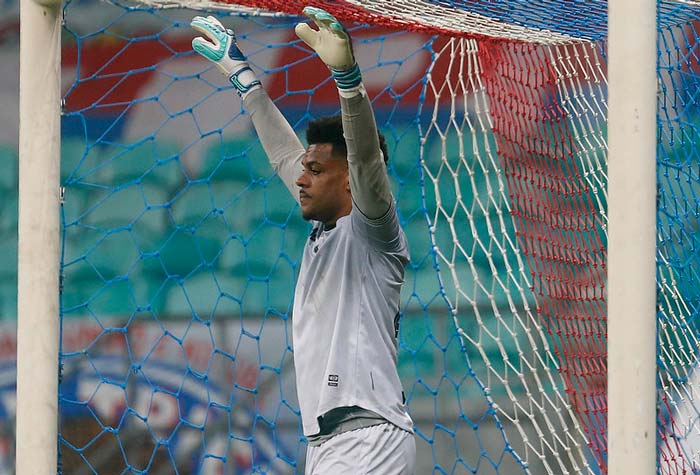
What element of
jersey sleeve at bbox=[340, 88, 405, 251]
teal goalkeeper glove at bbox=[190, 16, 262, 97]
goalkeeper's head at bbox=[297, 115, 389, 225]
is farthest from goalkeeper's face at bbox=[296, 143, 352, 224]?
teal goalkeeper glove at bbox=[190, 16, 262, 97]

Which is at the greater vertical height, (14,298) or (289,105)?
(289,105)

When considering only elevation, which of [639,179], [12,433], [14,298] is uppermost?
[639,179]

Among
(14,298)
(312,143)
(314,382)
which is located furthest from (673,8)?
(14,298)

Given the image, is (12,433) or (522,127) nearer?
(522,127)

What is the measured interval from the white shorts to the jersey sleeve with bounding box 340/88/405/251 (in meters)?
0.39

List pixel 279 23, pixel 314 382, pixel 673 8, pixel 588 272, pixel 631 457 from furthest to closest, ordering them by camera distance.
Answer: pixel 279 23, pixel 588 272, pixel 673 8, pixel 314 382, pixel 631 457

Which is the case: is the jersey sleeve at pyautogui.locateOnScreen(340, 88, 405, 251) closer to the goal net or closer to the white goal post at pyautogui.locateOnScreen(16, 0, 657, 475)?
the white goal post at pyautogui.locateOnScreen(16, 0, 657, 475)

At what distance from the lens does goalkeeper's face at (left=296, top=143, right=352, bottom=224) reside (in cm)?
219

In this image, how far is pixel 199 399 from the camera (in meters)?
4.37

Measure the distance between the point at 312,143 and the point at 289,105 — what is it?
2076 millimetres

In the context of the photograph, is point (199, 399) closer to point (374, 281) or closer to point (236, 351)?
point (236, 351)

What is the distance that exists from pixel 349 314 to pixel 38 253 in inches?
27.5

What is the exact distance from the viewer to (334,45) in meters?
1.92

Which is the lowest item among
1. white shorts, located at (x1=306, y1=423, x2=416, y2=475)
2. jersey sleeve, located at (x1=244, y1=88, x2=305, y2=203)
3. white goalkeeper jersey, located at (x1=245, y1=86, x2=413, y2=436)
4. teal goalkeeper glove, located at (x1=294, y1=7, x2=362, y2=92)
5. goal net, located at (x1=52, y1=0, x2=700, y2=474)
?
goal net, located at (x1=52, y1=0, x2=700, y2=474)
